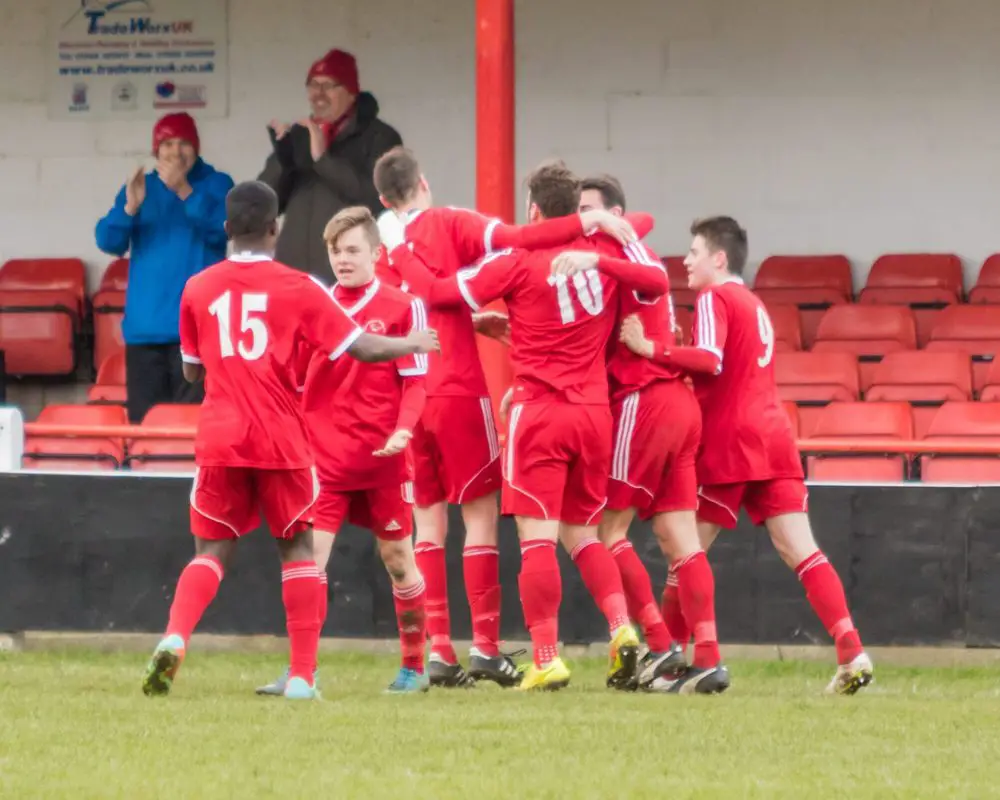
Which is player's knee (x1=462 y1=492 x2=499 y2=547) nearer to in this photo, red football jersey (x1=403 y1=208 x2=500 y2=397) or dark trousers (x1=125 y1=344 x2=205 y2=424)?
red football jersey (x1=403 y1=208 x2=500 y2=397)

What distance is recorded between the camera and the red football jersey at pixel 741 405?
764 cm

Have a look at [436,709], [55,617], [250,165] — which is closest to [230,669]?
[55,617]

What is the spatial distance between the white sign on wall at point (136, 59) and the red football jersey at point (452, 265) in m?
7.08

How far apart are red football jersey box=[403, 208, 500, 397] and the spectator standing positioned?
3.92 m

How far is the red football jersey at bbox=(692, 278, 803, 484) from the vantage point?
764 cm

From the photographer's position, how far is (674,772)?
5.65m

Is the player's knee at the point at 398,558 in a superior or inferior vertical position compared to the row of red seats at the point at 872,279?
inferior

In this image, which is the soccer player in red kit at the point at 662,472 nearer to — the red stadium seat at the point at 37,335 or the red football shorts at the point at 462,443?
the red football shorts at the point at 462,443

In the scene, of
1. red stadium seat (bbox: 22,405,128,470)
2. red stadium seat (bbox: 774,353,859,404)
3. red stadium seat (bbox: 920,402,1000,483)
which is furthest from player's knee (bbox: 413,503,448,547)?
red stadium seat (bbox: 774,353,859,404)

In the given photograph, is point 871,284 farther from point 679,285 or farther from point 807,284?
point 679,285

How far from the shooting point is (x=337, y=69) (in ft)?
37.2

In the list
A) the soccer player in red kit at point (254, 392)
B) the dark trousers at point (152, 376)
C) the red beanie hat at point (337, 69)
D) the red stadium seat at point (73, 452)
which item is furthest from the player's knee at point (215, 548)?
the red beanie hat at point (337, 69)

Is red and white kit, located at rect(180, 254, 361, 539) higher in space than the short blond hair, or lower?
lower

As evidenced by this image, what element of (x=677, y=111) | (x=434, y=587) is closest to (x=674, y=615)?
(x=434, y=587)
